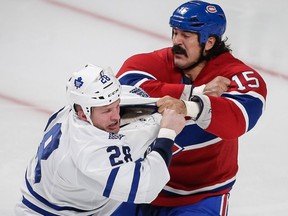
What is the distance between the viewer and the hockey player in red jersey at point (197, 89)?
123 inches

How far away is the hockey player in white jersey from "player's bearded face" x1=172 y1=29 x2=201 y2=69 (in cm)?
42

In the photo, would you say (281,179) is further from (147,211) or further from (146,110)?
(146,110)

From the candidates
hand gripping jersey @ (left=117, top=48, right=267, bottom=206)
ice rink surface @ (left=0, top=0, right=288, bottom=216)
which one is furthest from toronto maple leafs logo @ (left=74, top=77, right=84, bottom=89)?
ice rink surface @ (left=0, top=0, right=288, bottom=216)

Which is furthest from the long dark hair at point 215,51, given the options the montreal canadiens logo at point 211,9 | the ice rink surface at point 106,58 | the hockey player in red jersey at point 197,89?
the ice rink surface at point 106,58

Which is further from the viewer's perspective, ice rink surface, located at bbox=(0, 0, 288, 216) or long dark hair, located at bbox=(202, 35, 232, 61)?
ice rink surface, located at bbox=(0, 0, 288, 216)

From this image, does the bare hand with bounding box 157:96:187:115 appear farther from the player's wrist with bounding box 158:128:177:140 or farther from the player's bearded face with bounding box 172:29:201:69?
the player's bearded face with bounding box 172:29:201:69

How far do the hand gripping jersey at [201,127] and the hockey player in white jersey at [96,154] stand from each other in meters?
0.28

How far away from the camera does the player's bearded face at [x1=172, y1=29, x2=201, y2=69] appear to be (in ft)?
10.7

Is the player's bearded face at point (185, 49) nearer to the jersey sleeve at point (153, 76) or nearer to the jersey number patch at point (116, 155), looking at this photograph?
the jersey sleeve at point (153, 76)

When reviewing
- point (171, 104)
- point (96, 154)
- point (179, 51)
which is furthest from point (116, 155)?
point (179, 51)

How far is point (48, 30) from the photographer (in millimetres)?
5723

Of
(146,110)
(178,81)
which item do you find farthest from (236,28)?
(146,110)

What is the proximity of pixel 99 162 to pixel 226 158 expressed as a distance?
2.42ft

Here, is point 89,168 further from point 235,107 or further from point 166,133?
point 235,107
